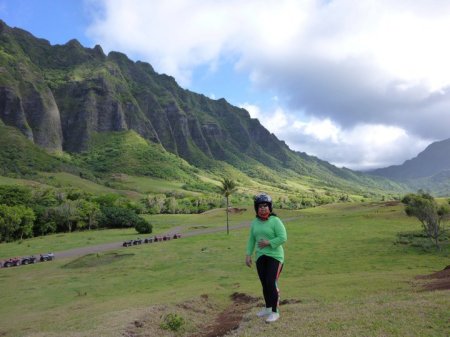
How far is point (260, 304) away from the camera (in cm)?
1734

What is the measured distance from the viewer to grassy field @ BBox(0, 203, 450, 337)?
471 inches

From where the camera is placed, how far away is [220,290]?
24953 millimetres

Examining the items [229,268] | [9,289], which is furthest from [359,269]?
[9,289]

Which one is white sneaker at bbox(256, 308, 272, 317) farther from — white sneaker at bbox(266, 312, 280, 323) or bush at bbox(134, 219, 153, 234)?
bush at bbox(134, 219, 153, 234)

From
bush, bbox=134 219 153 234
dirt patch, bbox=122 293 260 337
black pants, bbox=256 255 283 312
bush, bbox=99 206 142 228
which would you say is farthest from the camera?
bush, bbox=99 206 142 228

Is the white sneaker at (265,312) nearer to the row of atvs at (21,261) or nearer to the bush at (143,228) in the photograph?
the row of atvs at (21,261)

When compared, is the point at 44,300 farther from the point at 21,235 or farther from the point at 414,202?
the point at 21,235

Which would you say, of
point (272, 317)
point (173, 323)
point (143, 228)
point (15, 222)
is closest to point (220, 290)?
point (173, 323)

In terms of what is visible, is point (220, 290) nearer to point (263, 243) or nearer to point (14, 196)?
point (263, 243)

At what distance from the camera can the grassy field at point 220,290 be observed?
39.2 ft

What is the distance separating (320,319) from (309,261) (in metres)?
31.9

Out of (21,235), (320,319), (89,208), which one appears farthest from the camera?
(89,208)

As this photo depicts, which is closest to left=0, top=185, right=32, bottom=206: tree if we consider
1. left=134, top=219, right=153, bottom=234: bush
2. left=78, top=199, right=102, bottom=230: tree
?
left=78, top=199, right=102, bottom=230: tree

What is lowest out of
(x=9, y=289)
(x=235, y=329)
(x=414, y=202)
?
(x=9, y=289)
